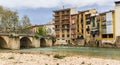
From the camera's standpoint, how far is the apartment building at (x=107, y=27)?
340ft

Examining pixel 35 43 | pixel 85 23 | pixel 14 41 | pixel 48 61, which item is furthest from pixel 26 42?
pixel 48 61

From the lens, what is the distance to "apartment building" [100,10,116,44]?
103631 mm

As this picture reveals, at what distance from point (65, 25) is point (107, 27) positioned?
31.3 metres

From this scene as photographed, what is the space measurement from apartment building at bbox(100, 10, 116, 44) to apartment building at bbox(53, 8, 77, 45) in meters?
20.7

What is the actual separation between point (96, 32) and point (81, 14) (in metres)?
14.9

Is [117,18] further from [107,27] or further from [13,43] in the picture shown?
[13,43]

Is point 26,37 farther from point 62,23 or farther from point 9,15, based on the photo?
point 62,23

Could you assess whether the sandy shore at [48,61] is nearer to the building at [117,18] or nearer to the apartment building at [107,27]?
the building at [117,18]

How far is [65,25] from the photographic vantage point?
133m

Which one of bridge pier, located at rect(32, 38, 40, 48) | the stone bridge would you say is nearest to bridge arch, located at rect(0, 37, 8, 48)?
the stone bridge

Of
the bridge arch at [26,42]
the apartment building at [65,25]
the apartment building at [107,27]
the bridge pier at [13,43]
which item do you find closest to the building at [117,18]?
the apartment building at [107,27]

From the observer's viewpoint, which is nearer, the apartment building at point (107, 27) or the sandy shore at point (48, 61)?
the sandy shore at point (48, 61)

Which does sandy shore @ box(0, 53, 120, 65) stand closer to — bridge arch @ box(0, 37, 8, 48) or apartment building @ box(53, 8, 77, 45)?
bridge arch @ box(0, 37, 8, 48)

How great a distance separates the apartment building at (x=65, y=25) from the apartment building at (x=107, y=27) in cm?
2069
